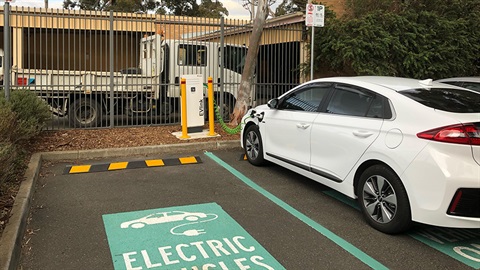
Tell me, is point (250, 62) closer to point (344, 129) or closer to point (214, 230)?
point (344, 129)

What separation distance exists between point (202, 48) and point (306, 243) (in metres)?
8.61

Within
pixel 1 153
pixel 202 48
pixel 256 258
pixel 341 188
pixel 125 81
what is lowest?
pixel 256 258

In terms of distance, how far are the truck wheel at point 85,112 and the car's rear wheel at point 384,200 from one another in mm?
7661

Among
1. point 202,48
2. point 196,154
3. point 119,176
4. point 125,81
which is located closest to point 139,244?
point 119,176

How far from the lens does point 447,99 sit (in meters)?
4.50

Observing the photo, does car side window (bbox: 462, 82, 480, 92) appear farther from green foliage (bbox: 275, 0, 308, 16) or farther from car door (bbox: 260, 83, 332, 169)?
green foliage (bbox: 275, 0, 308, 16)

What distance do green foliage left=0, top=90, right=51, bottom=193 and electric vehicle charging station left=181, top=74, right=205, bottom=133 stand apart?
9.77 feet

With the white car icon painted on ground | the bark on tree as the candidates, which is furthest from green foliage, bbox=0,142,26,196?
the bark on tree

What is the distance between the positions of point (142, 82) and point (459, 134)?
28.2 ft

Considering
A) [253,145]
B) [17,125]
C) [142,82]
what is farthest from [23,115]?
[253,145]

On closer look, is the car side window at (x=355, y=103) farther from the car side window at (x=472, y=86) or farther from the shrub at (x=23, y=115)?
the shrub at (x=23, y=115)

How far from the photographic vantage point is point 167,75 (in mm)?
11359

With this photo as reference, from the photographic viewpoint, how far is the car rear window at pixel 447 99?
4.26 metres

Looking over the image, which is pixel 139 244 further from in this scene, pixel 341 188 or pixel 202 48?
pixel 202 48
